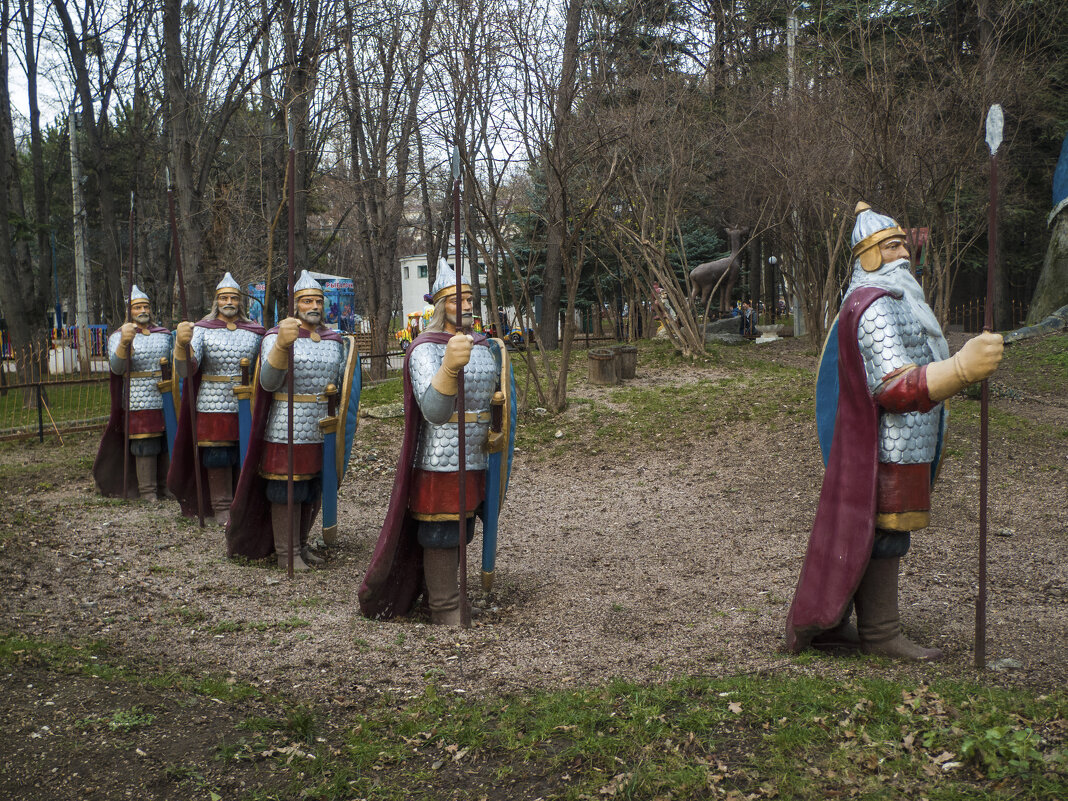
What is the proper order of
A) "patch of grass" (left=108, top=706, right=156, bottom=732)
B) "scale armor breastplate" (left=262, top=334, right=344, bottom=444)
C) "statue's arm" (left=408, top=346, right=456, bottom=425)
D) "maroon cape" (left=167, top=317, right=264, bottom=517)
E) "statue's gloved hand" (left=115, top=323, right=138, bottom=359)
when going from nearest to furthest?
"patch of grass" (left=108, top=706, right=156, bottom=732), "statue's arm" (left=408, top=346, right=456, bottom=425), "scale armor breastplate" (left=262, top=334, right=344, bottom=444), "maroon cape" (left=167, top=317, right=264, bottom=517), "statue's gloved hand" (left=115, top=323, right=138, bottom=359)

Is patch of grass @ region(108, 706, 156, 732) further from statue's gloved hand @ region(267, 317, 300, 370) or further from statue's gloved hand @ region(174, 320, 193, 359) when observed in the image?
statue's gloved hand @ region(174, 320, 193, 359)

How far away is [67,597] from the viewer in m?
5.73

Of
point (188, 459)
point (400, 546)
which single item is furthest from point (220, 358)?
point (400, 546)

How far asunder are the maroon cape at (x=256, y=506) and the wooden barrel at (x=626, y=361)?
7890mm

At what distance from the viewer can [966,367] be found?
3.67 metres

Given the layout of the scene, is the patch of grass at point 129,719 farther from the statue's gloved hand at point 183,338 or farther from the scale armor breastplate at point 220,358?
the scale armor breastplate at point 220,358

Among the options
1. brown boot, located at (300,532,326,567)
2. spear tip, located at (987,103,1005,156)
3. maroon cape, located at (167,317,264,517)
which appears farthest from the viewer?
maroon cape, located at (167,317,264,517)

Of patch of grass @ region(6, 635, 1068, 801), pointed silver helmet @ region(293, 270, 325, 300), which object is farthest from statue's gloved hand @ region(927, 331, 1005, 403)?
pointed silver helmet @ region(293, 270, 325, 300)

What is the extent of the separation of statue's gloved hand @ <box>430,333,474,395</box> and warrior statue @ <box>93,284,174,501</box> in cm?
491

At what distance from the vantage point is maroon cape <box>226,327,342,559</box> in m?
6.50

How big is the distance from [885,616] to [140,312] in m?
7.43

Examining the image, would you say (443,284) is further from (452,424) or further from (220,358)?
(220,358)

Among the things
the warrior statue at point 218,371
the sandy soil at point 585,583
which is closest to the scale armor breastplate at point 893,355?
the sandy soil at point 585,583

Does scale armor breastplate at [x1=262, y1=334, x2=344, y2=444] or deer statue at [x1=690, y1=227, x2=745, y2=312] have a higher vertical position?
deer statue at [x1=690, y1=227, x2=745, y2=312]
